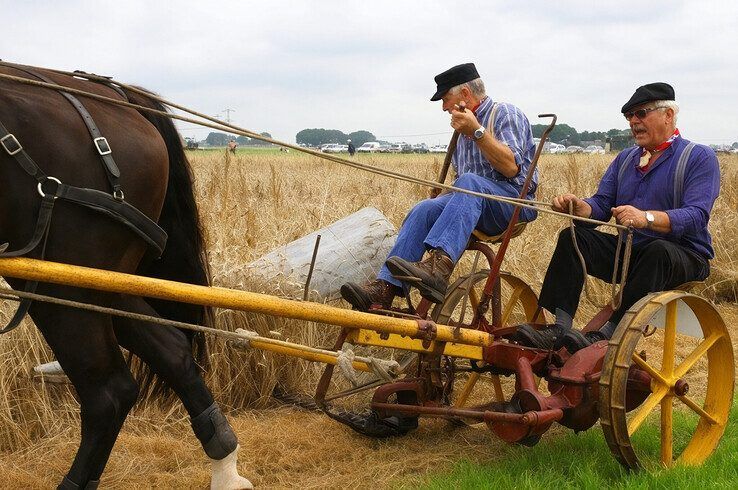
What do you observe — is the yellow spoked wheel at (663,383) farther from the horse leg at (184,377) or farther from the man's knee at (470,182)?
the horse leg at (184,377)

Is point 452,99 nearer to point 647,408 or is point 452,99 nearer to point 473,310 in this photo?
point 473,310

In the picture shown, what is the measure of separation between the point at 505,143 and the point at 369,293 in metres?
1.12

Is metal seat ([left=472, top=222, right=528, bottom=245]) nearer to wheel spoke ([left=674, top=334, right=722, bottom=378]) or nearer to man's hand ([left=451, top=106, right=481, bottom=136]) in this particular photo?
man's hand ([left=451, top=106, right=481, bottom=136])

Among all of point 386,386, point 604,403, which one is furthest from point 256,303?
point 604,403

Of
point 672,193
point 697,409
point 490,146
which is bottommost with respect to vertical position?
point 697,409

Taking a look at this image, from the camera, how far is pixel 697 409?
13.4ft

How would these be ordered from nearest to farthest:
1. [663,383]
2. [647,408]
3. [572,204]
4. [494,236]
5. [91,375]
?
[91,375] < [647,408] < [663,383] < [572,204] < [494,236]

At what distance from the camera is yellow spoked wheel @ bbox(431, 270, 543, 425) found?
14.3 ft

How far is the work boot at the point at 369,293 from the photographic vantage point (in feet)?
13.4

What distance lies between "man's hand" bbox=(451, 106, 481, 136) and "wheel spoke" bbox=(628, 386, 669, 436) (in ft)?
5.11

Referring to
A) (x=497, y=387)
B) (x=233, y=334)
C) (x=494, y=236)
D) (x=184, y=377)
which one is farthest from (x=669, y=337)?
(x=184, y=377)

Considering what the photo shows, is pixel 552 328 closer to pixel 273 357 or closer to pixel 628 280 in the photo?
pixel 628 280

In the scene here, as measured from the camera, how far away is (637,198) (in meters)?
4.59

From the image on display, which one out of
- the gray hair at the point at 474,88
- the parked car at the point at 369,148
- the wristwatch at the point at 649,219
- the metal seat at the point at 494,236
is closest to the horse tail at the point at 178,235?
the metal seat at the point at 494,236
